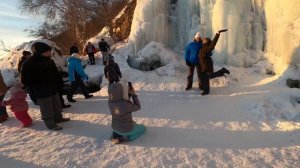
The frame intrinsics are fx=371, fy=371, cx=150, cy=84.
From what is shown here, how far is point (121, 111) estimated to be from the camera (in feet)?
21.9

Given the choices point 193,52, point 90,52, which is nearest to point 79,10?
point 90,52

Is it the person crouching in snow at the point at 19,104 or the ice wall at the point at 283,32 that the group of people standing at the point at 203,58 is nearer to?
the ice wall at the point at 283,32

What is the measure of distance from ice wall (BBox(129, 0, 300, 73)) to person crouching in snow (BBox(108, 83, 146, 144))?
19.1ft

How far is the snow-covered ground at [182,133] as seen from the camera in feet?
20.3

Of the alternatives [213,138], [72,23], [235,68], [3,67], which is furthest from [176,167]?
[72,23]

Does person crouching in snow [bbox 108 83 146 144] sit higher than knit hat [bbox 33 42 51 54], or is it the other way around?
knit hat [bbox 33 42 51 54]

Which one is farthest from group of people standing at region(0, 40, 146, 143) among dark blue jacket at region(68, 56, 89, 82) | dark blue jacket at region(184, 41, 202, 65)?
dark blue jacket at region(184, 41, 202, 65)

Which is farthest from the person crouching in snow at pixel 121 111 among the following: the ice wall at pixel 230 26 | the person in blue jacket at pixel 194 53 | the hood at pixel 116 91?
the ice wall at pixel 230 26

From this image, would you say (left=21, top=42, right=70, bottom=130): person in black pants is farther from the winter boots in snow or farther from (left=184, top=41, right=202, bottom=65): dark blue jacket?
(left=184, top=41, right=202, bottom=65): dark blue jacket

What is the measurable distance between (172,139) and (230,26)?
626 cm

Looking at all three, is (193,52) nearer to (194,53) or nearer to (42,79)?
(194,53)

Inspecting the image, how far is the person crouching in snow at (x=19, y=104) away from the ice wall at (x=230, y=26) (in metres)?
6.58

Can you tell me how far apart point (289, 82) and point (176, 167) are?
18.0ft

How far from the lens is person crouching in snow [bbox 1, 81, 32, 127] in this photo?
8.07 m
